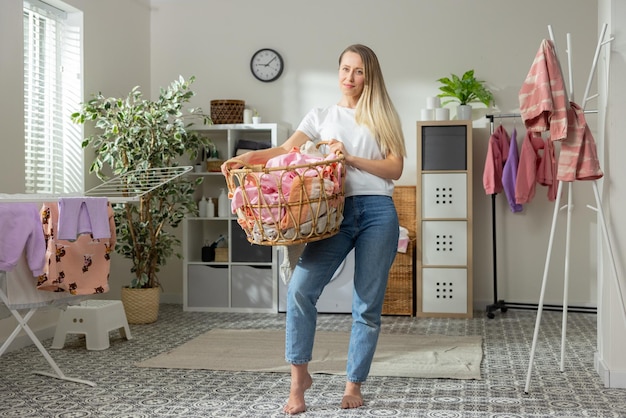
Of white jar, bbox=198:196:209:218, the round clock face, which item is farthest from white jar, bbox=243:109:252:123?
white jar, bbox=198:196:209:218

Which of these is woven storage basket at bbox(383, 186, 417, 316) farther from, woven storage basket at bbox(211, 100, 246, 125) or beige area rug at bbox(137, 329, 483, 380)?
woven storage basket at bbox(211, 100, 246, 125)

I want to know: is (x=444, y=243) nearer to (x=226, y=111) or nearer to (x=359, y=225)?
(x=226, y=111)

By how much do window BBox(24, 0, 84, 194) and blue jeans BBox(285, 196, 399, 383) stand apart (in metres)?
2.69

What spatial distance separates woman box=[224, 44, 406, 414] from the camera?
280 cm

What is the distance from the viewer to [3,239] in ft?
10.4

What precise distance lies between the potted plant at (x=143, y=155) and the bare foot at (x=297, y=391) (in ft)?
8.23

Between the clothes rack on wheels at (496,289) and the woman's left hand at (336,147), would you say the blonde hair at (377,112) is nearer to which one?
the woman's left hand at (336,147)

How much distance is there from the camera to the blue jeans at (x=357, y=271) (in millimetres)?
2797

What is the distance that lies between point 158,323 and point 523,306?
8.76 feet

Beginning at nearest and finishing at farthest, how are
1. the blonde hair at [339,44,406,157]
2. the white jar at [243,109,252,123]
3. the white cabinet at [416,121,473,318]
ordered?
the blonde hair at [339,44,406,157], the white cabinet at [416,121,473,318], the white jar at [243,109,252,123]

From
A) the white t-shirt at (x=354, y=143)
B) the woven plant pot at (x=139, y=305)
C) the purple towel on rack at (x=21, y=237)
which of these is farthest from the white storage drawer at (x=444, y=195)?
the purple towel on rack at (x=21, y=237)

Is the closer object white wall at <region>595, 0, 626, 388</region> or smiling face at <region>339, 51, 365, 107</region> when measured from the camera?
smiling face at <region>339, 51, 365, 107</region>

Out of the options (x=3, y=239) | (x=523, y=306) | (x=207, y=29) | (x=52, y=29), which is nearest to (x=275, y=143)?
(x=207, y=29)

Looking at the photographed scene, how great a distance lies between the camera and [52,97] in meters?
5.09
